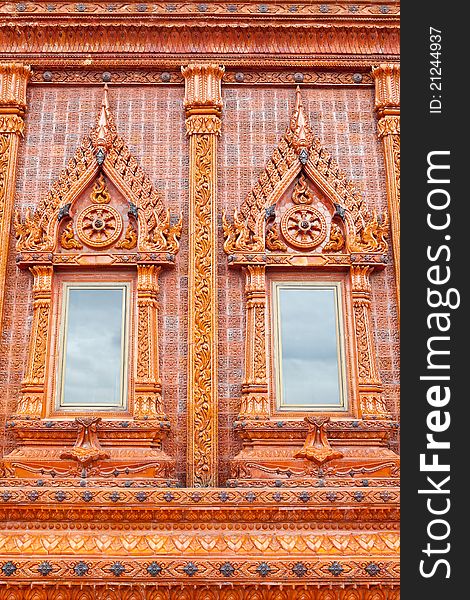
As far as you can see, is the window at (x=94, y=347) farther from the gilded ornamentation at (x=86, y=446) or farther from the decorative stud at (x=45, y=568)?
the decorative stud at (x=45, y=568)

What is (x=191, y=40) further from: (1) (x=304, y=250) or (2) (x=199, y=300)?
(2) (x=199, y=300)

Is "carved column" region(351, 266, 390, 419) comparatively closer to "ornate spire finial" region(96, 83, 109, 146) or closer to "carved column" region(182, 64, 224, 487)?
"carved column" region(182, 64, 224, 487)

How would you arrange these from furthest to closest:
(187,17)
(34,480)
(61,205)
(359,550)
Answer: (187,17), (61,205), (34,480), (359,550)

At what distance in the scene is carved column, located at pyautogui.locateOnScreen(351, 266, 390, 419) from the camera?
275 inches

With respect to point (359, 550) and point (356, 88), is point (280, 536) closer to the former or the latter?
point (359, 550)

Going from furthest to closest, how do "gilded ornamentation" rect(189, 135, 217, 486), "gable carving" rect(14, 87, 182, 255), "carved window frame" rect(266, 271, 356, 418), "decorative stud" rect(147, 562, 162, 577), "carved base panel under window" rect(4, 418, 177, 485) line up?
"gable carving" rect(14, 87, 182, 255)
"carved window frame" rect(266, 271, 356, 418)
"gilded ornamentation" rect(189, 135, 217, 486)
"carved base panel under window" rect(4, 418, 177, 485)
"decorative stud" rect(147, 562, 162, 577)

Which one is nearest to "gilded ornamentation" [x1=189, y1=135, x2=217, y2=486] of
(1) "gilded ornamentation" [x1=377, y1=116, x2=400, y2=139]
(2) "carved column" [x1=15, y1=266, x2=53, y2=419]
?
(2) "carved column" [x1=15, y1=266, x2=53, y2=419]

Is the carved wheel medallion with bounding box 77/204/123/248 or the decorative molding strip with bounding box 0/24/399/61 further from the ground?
the decorative molding strip with bounding box 0/24/399/61

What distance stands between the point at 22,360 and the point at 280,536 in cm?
321

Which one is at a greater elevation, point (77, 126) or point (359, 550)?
point (77, 126)

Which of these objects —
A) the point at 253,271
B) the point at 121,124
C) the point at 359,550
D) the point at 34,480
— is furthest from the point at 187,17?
the point at 359,550

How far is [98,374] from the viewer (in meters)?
7.12

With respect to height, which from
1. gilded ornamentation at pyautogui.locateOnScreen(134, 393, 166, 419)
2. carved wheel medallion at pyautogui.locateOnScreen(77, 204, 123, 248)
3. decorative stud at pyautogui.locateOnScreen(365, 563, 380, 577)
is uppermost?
carved wheel medallion at pyautogui.locateOnScreen(77, 204, 123, 248)

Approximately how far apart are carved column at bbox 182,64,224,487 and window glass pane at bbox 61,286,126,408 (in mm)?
757
